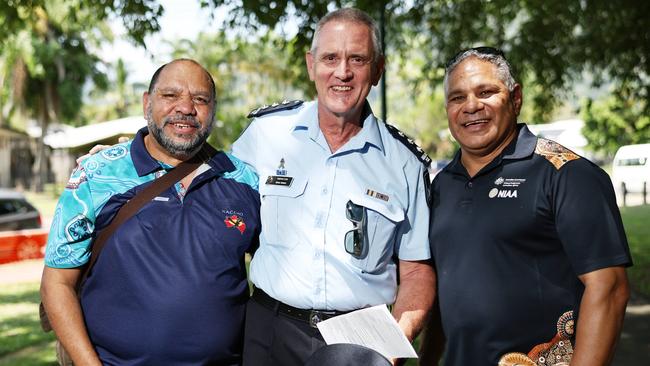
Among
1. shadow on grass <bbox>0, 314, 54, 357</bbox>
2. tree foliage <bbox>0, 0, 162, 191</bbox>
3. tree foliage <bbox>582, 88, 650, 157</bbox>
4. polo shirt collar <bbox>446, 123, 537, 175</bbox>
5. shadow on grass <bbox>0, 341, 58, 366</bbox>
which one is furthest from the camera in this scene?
tree foliage <bbox>0, 0, 162, 191</bbox>

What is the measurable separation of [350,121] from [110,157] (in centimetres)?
100

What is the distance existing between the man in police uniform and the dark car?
1127 cm

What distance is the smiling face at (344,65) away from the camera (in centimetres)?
290

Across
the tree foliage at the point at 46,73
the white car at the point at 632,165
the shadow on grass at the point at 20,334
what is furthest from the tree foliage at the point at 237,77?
the white car at the point at 632,165

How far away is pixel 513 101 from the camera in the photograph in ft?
8.97

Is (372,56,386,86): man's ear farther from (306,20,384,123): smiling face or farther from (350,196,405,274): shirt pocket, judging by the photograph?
(350,196,405,274): shirt pocket

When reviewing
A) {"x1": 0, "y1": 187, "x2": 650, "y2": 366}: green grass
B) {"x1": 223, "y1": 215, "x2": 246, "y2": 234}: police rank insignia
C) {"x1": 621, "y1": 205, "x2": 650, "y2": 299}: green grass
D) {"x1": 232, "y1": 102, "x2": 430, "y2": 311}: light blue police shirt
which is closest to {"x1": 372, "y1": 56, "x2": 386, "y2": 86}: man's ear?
{"x1": 232, "y1": 102, "x2": 430, "y2": 311}: light blue police shirt

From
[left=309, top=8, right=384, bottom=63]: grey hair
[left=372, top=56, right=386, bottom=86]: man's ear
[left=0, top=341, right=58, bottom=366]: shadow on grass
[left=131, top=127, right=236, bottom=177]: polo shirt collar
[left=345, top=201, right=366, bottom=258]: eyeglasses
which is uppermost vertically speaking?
[left=309, top=8, right=384, bottom=63]: grey hair

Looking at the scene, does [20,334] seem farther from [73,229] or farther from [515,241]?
[515,241]

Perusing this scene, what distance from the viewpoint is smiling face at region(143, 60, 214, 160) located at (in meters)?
2.82

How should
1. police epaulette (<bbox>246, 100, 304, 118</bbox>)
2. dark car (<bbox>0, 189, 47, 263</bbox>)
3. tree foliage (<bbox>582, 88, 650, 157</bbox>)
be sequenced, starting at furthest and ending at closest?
1. dark car (<bbox>0, 189, 47, 263</bbox>)
2. tree foliage (<bbox>582, 88, 650, 157</bbox>)
3. police epaulette (<bbox>246, 100, 304, 118</bbox>)

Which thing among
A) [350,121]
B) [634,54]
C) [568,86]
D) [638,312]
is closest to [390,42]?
[568,86]

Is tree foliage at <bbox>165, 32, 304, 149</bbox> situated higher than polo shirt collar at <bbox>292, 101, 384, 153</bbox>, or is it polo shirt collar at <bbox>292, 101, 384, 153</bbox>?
tree foliage at <bbox>165, 32, 304, 149</bbox>

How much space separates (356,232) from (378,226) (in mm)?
104
